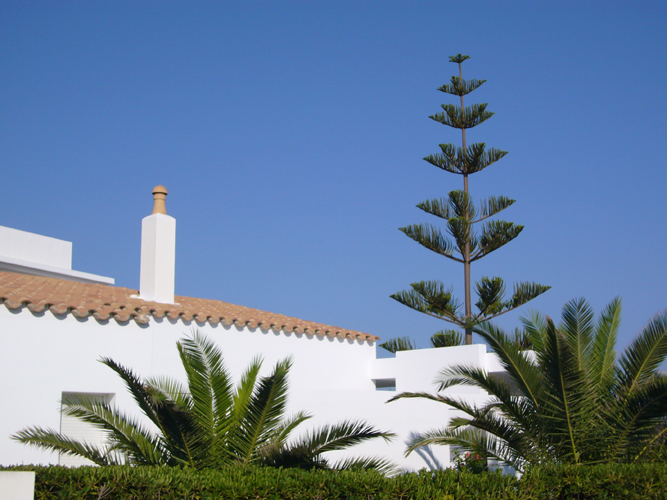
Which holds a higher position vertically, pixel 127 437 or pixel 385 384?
pixel 385 384

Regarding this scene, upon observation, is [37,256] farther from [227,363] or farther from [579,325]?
[579,325]

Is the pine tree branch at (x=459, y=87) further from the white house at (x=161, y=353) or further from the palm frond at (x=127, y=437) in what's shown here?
the palm frond at (x=127, y=437)

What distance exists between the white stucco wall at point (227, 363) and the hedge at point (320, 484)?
3.01 m

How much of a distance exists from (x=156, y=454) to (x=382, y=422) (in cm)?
528

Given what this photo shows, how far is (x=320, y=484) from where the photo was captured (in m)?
5.47

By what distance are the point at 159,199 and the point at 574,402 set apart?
773 centimetres

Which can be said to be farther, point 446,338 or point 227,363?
point 446,338

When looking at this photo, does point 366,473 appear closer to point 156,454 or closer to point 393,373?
point 156,454

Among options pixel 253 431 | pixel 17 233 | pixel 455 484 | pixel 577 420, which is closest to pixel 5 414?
pixel 253 431

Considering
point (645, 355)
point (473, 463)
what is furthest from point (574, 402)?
point (473, 463)

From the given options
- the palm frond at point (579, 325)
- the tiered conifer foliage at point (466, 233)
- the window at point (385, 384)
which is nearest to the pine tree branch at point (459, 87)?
the tiered conifer foliage at point (466, 233)

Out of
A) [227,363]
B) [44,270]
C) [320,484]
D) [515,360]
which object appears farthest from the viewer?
[44,270]

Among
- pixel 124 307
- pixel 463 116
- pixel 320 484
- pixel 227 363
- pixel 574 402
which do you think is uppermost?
pixel 463 116

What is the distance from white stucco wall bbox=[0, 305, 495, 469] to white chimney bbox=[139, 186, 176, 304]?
4.27 ft
